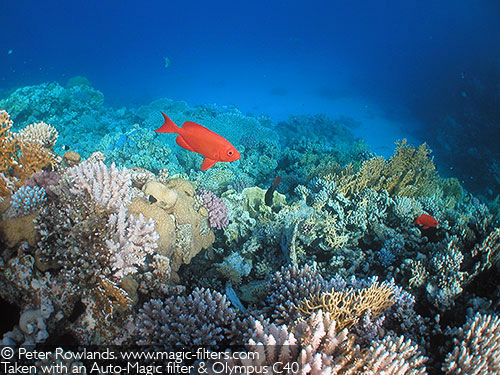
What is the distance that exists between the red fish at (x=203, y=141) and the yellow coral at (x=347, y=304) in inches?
70.2

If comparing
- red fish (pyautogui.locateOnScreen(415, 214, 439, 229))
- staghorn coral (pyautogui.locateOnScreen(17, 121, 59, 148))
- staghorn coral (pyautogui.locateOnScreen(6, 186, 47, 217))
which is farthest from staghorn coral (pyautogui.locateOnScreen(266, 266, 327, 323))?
staghorn coral (pyautogui.locateOnScreen(17, 121, 59, 148))

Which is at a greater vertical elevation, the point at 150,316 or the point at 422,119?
the point at 422,119

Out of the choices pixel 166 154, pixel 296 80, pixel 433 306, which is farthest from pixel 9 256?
pixel 296 80

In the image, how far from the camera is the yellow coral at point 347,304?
8.21 ft

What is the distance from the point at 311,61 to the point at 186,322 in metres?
86.3

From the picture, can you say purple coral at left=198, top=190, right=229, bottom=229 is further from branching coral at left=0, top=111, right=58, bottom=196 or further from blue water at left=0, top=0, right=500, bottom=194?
blue water at left=0, top=0, right=500, bottom=194

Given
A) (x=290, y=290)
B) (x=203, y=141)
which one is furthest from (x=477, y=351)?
(x=203, y=141)

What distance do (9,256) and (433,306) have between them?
5.12 meters

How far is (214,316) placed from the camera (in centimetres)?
256

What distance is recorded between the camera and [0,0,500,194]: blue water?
34.8m

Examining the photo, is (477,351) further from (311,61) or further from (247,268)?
(311,61)

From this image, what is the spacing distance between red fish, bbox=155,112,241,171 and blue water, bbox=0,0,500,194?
23.9 meters

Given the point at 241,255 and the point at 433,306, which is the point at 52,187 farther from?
the point at 433,306

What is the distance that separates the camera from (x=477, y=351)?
2266mm
